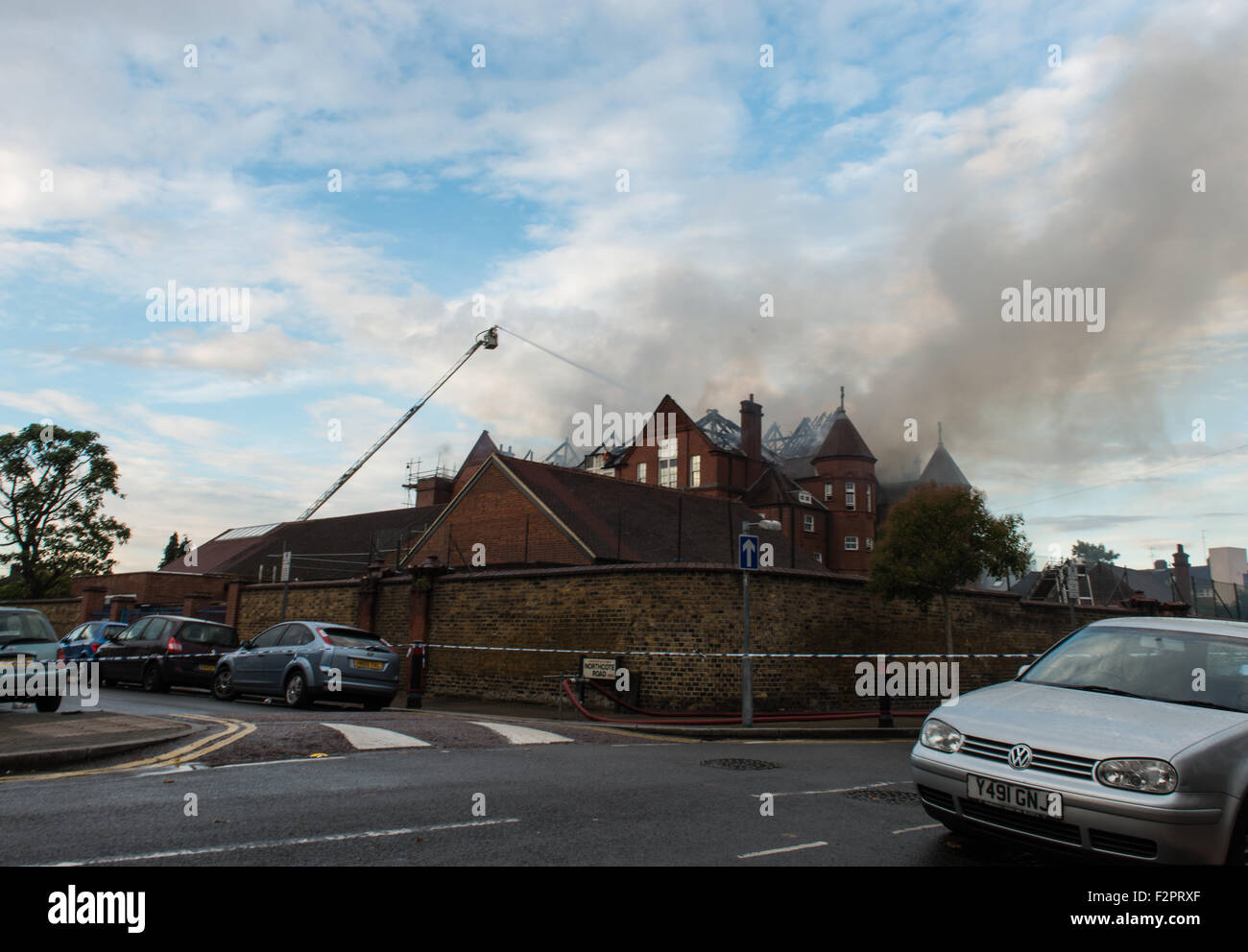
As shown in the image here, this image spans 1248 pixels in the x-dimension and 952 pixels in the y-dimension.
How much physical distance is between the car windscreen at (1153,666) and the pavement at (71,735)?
27.4 ft

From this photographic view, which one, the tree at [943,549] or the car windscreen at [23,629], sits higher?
the tree at [943,549]

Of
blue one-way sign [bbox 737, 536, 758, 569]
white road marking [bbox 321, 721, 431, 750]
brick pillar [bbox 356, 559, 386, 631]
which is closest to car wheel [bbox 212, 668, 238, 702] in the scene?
brick pillar [bbox 356, 559, 386, 631]

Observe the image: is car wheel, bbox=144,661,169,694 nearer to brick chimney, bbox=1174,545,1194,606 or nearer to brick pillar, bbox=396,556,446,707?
brick pillar, bbox=396,556,446,707

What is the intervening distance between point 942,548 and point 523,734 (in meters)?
14.2

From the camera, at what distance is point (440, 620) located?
22.0 m

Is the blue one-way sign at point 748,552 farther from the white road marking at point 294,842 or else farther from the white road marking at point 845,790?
the white road marking at point 294,842

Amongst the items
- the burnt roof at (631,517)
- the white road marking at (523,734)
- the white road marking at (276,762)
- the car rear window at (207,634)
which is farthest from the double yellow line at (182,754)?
the burnt roof at (631,517)

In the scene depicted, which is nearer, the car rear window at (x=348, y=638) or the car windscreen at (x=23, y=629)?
the car windscreen at (x=23, y=629)

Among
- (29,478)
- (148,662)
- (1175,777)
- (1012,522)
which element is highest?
(29,478)

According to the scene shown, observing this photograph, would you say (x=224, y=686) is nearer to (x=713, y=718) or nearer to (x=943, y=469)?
(x=713, y=718)

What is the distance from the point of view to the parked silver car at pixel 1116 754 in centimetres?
427
